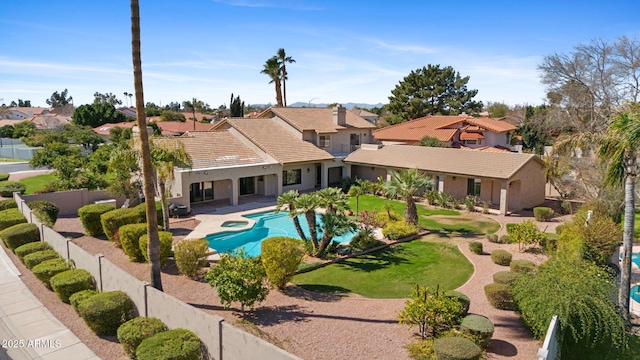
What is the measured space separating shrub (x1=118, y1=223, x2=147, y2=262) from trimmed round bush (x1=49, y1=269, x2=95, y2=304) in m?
3.49

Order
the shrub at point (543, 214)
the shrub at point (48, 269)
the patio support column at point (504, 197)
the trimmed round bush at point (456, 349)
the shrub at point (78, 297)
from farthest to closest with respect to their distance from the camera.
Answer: the patio support column at point (504, 197) → the shrub at point (543, 214) → the shrub at point (48, 269) → the shrub at point (78, 297) → the trimmed round bush at point (456, 349)

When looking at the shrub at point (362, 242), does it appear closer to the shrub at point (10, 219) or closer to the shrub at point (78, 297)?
the shrub at point (78, 297)

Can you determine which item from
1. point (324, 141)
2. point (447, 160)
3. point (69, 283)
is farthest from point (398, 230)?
point (324, 141)

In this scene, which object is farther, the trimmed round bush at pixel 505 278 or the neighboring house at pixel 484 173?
the neighboring house at pixel 484 173

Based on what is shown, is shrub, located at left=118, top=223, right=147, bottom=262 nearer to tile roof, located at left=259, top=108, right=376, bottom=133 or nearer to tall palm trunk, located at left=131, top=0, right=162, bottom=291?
tall palm trunk, located at left=131, top=0, right=162, bottom=291

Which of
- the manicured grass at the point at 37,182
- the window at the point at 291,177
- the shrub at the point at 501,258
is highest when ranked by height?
the window at the point at 291,177

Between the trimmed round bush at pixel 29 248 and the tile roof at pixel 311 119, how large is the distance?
24.0m

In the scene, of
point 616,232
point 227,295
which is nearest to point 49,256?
point 227,295

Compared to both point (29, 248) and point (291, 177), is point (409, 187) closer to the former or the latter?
point (291, 177)

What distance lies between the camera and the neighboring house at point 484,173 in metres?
31.4

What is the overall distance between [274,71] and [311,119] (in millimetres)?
26357

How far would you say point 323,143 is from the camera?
4156 cm

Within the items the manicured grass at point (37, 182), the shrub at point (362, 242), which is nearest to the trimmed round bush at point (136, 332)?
the shrub at point (362, 242)

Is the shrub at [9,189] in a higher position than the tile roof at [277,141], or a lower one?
lower
